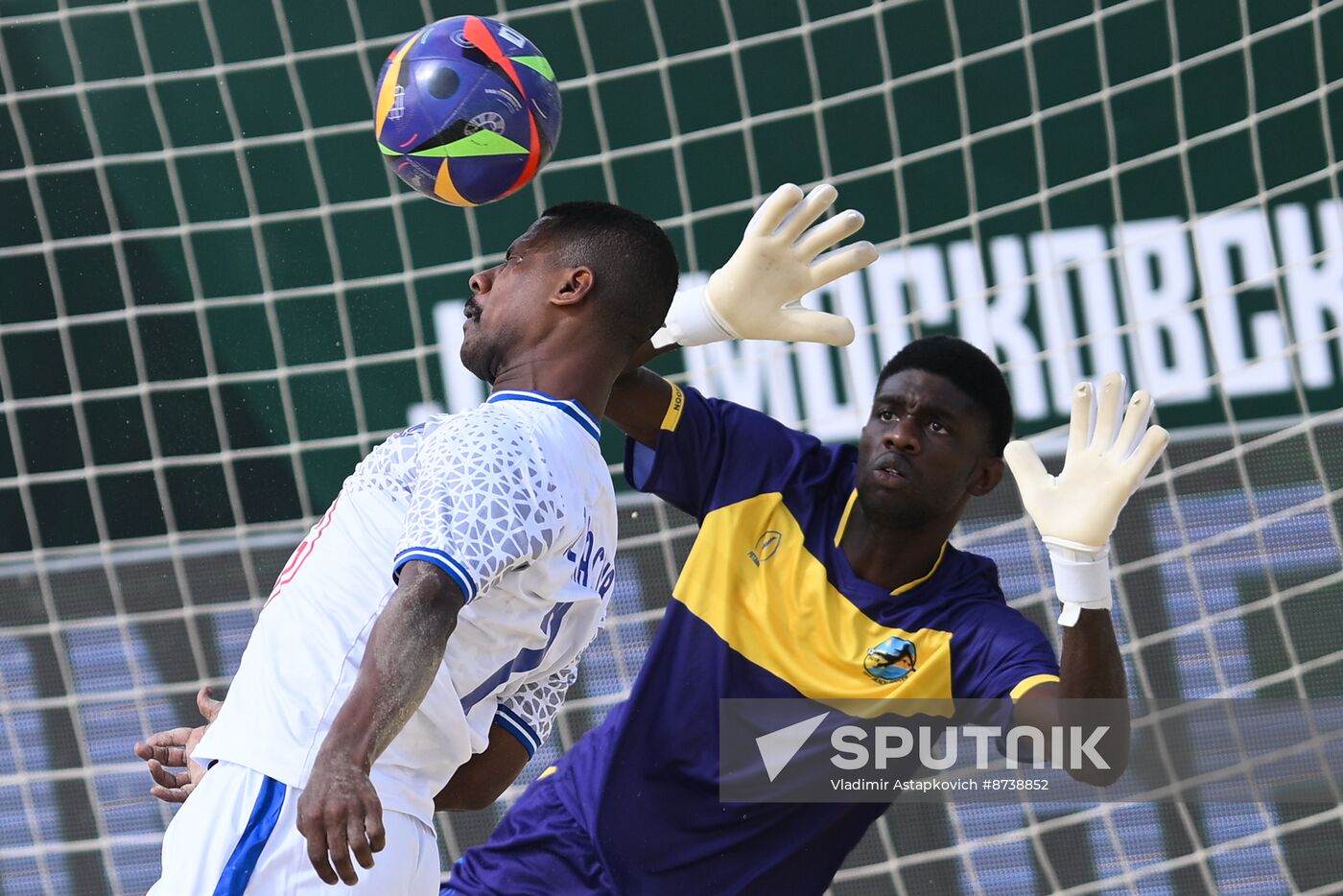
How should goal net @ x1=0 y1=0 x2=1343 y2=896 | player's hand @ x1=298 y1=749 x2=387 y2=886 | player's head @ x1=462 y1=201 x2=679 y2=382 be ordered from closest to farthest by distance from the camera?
player's hand @ x1=298 y1=749 x2=387 y2=886
player's head @ x1=462 y1=201 x2=679 y2=382
goal net @ x1=0 y1=0 x2=1343 y2=896

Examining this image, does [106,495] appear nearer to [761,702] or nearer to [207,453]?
[207,453]

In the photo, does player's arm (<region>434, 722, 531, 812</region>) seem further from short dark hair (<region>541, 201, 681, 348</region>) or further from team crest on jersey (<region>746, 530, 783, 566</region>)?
team crest on jersey (<region>746, 530, 783, 566</region>)

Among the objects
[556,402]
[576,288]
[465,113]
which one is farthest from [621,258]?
[465,113]

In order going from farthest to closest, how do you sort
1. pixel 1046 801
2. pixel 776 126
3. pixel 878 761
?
pixel 776 126, pixel 1046 801, pixel 878 761

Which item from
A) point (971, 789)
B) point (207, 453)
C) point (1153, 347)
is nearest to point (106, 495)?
point (207, 453)

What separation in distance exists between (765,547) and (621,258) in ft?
3.26

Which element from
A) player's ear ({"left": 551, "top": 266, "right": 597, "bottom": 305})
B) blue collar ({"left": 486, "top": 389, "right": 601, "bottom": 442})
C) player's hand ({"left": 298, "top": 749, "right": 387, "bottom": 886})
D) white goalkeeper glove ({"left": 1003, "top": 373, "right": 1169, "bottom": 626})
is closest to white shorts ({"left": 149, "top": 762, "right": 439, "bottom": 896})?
player's hand ({"left": 298, "top": 749, "right": 387, "bottom": 886})

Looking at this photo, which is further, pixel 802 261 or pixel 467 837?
pixel 467 837

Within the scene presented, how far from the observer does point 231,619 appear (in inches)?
166

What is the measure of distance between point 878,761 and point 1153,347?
1928 mm

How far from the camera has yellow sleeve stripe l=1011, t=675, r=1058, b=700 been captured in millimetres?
2787

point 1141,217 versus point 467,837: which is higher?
point 1141,217

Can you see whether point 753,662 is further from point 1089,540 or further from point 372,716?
point 372,716

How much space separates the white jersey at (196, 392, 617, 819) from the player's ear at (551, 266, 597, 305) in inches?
6.7
